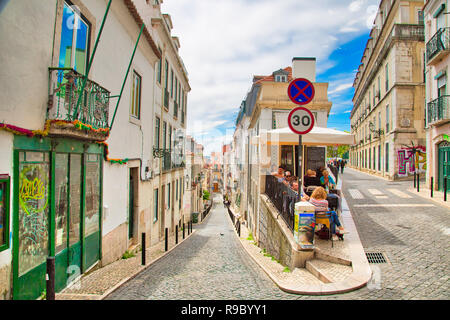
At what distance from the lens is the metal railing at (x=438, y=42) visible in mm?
13500

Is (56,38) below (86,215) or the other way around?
the other way around

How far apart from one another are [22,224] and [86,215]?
88.7 inches

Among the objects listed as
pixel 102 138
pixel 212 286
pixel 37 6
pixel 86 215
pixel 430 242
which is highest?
pixel 37 6

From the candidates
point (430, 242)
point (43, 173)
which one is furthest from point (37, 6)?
point (430, 242)

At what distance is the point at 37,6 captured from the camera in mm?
4316

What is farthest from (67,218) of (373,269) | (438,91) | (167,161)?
(438,91)

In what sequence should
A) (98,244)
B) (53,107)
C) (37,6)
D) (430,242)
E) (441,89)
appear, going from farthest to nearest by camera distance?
(441,89), (98,244), (430,242), (53,107), (37,6)

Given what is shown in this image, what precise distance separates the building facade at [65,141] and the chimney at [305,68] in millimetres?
9000

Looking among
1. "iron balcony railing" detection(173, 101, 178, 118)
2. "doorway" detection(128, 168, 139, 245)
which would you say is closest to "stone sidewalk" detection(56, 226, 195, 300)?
"doorway" detection(128, 168, 139, 245)

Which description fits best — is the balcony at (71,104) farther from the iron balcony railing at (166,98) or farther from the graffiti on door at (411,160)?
the graffiti on door at (411,160)

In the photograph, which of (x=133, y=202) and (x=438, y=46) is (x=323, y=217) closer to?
(x=133, y=202)

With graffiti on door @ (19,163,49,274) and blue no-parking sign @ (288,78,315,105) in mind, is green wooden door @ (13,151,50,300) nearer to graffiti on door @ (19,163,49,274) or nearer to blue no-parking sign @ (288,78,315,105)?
graffiti on door @ (19,163,49,274)

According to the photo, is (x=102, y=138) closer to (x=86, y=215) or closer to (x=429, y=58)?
(x=86, y=215)

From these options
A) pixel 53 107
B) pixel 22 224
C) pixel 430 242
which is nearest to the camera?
pixel 22 224
